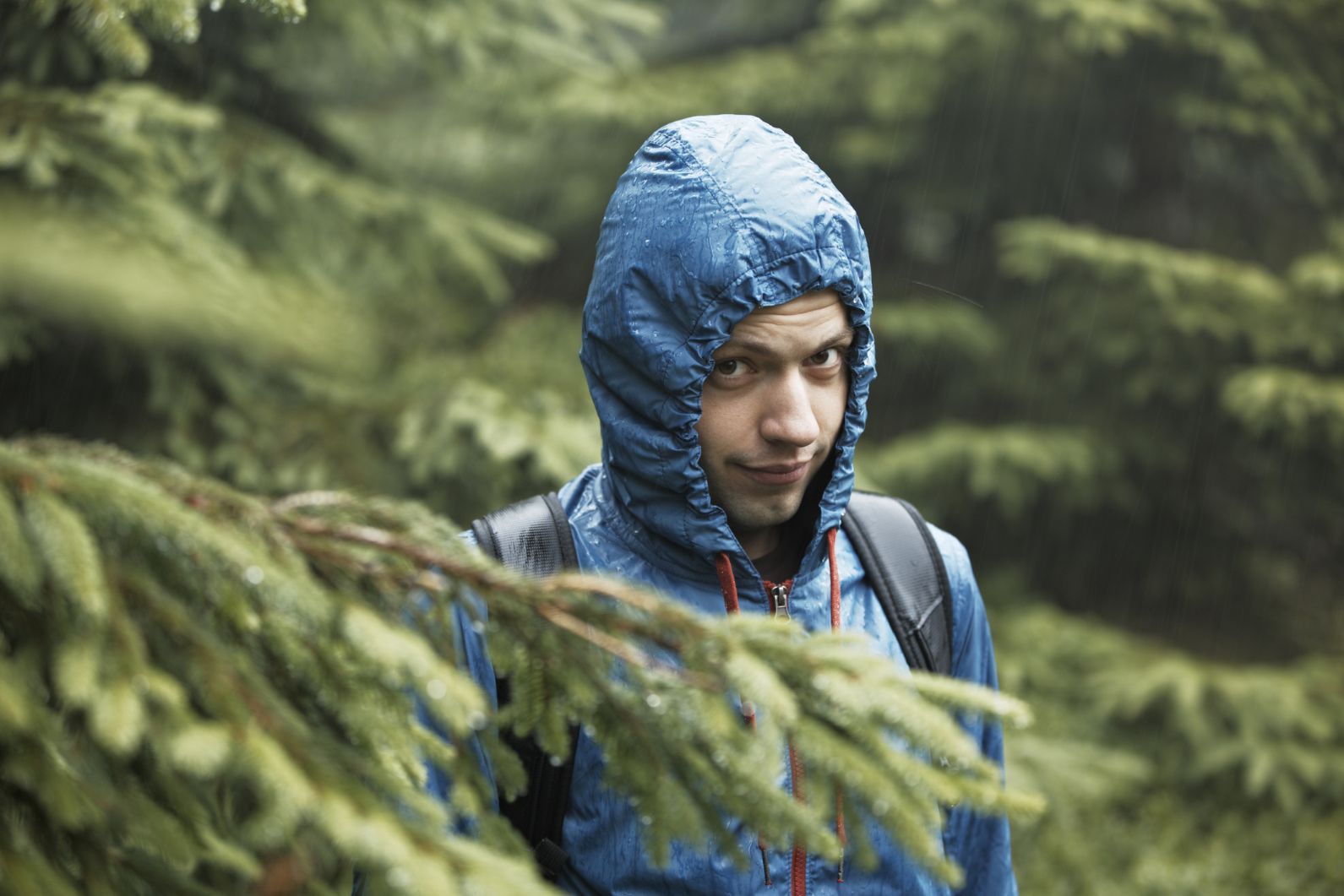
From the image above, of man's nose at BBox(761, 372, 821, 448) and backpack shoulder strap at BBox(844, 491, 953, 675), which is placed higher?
man's nose at BBox(761, 372, 821, 448)

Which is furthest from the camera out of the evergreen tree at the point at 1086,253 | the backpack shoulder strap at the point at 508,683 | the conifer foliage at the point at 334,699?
the evergreen tree at the point at 1086,253

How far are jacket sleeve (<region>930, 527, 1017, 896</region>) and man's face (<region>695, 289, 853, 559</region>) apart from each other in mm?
524

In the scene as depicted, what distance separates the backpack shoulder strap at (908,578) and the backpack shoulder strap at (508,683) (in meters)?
0.68

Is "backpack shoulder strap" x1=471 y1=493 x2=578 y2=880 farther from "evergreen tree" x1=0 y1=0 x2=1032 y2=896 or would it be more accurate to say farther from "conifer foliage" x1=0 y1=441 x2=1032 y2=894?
"conifer foliage" x1=0 y1=441 x2=1032 y2=894

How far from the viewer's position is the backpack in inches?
79.0

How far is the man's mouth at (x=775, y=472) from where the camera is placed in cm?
218

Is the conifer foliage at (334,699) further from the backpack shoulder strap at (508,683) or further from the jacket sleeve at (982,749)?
the jacket sleeve at (982,749)

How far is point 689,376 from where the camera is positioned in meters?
2.09

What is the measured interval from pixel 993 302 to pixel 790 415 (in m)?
6.73

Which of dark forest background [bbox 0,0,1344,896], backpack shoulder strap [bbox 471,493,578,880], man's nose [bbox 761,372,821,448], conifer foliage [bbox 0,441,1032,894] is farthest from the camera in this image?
dark forest background [bbox 0,0,1344,896]

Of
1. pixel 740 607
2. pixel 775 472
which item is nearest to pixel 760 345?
pixel 775 472

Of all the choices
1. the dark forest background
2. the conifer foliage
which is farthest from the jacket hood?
the dark forest background

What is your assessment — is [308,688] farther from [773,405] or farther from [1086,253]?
[1086,253]

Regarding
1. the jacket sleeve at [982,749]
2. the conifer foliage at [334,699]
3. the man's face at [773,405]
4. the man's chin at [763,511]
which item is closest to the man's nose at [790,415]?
the man's face at [773,405]
